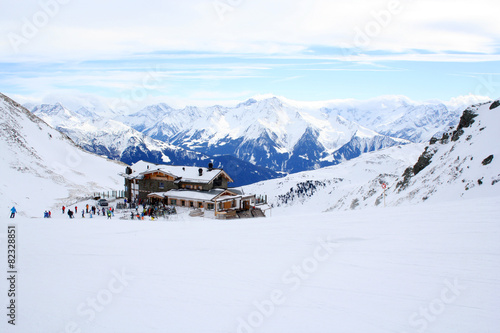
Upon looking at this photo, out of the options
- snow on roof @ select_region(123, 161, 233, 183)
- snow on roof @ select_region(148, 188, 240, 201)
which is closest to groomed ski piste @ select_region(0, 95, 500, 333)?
snow on roof @ select_region(148, 188, 240, 201)

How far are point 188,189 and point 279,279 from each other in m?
36.4

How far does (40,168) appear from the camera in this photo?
261 feet

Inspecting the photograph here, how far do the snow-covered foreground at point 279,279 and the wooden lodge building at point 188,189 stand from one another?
24625mm

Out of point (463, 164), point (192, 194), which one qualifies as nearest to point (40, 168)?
point (192, 194)

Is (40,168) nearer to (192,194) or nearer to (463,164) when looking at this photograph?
(192,194)

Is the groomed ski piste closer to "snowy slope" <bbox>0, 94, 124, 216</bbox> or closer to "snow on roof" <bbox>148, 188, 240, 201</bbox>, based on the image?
"snow on roof" <bbox>148, 188, 240, 201</bbox>

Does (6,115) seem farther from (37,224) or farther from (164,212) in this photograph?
(37,224)

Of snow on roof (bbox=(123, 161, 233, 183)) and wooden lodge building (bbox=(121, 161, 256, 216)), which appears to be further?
snow on roof (bbox=(123, 161, 233, 183))

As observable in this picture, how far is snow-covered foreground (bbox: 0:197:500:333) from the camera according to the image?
851 centimetres

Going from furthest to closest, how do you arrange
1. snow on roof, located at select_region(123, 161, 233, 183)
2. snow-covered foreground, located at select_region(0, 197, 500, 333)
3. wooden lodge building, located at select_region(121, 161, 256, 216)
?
snow on roof, located at select_region(123, 161, 233, 183), wooden lodge building, located at select_region(121, 161, 256, 216), snow-covered foreground, located at select_region(0, 197, 500, 333)

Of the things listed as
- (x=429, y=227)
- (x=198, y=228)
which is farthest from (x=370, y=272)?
(x=198, y=228)

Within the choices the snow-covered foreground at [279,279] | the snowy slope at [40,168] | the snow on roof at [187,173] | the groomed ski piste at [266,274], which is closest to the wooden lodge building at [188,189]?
the snow on roof at [187,173]

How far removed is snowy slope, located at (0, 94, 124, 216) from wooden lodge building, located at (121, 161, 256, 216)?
15949 mm

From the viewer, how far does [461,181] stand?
128ft
